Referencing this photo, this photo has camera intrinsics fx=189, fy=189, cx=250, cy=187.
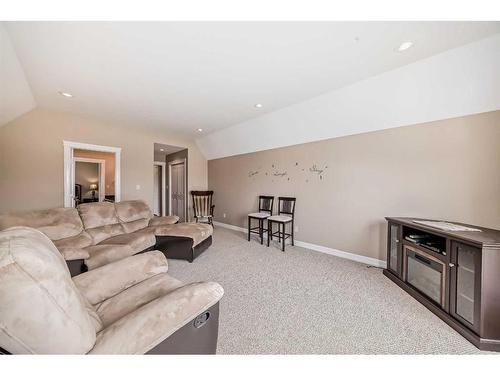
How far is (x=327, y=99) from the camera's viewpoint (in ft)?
9.10

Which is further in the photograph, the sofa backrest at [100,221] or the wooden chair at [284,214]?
the wooden chair at [284,214]

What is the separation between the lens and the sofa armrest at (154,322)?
0.78 m

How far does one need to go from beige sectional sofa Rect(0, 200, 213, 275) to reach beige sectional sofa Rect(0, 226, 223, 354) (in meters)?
0.90

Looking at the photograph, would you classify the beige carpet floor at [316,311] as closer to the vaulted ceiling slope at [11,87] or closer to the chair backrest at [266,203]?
the chair backrest at [266,203]

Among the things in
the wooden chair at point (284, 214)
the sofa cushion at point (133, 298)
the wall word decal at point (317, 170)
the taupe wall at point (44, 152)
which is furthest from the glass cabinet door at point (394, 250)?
the taupe wall at point (44, 152)

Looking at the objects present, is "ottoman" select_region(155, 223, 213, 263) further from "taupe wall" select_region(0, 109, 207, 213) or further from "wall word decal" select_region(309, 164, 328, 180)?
"wall word decal" select_region(309, 164, 328, 180)

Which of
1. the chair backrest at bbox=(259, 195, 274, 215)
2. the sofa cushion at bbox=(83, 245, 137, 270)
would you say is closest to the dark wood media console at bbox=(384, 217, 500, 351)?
the chair backrest at bbox=(259, 195, 274, 215)

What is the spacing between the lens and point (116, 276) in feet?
4.48

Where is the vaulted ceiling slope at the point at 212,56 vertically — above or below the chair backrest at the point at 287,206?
above

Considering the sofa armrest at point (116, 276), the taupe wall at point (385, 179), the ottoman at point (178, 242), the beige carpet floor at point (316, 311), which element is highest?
the taupe wall at point (385, 179)

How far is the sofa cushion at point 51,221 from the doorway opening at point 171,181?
3060 mm

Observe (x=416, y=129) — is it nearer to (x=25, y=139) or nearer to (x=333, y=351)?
(x=333, y=351)

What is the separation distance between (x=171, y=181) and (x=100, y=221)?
3687mm

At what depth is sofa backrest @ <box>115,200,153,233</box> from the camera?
121 inches
